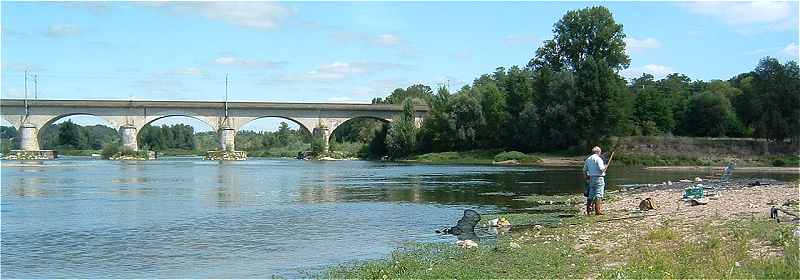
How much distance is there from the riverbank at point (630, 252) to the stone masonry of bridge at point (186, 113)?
109 m

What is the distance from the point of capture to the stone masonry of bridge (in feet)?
391

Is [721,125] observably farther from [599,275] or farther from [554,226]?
[599,275]

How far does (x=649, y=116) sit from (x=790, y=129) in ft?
66.3

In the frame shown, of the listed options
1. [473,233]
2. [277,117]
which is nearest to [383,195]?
[473,233]

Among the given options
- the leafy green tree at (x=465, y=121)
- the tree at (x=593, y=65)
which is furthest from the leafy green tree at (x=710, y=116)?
the leafy green tree at (x=465, y=121)

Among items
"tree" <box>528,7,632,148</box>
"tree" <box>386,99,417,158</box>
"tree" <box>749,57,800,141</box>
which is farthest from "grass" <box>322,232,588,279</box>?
"tree" <box>386,99,417,158</box>

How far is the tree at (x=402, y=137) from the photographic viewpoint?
11862 centimetres

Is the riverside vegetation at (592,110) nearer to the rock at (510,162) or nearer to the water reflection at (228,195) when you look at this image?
the rock at (510,162)

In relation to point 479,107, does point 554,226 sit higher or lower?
lower

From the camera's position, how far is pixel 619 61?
305 feet

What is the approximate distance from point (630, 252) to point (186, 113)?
118 metres

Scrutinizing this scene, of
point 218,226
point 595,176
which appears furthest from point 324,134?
point 595,176

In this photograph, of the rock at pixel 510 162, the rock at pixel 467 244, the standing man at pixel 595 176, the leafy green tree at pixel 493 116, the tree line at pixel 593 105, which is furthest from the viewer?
the leafy green tree at pixel 493 116

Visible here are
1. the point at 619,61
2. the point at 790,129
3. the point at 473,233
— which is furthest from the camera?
the point at 619,61
